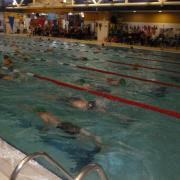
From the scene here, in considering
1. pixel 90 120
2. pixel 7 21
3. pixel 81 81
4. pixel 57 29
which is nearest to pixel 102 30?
pixel 57 29

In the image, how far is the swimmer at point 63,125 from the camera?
3805 mm

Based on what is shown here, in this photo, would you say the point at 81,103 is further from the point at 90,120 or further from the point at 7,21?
the point at 7,21

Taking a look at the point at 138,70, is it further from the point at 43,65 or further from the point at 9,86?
the point at 9,86

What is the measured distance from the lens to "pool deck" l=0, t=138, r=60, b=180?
234 cm

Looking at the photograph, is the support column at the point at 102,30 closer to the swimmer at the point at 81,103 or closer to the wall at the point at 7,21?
the wall at the point at 7,21

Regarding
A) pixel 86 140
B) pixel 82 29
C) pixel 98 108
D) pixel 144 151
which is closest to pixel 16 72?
pixel 98 108

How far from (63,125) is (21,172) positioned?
5.59 ft

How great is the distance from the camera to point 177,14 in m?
17.1

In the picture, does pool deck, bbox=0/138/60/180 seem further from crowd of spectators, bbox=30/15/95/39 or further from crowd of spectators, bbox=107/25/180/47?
crowd of spectators, bbox=30/15/95/39

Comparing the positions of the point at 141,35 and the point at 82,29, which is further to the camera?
the point at 82,29

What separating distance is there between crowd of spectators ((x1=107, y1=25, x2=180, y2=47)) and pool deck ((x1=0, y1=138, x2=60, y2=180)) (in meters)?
14.9

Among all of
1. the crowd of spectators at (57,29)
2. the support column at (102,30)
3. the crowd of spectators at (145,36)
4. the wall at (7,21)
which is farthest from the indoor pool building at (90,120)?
the wall at (7,21)

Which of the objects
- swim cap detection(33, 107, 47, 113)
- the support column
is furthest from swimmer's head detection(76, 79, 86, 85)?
the support column

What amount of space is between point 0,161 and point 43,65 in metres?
6.69
